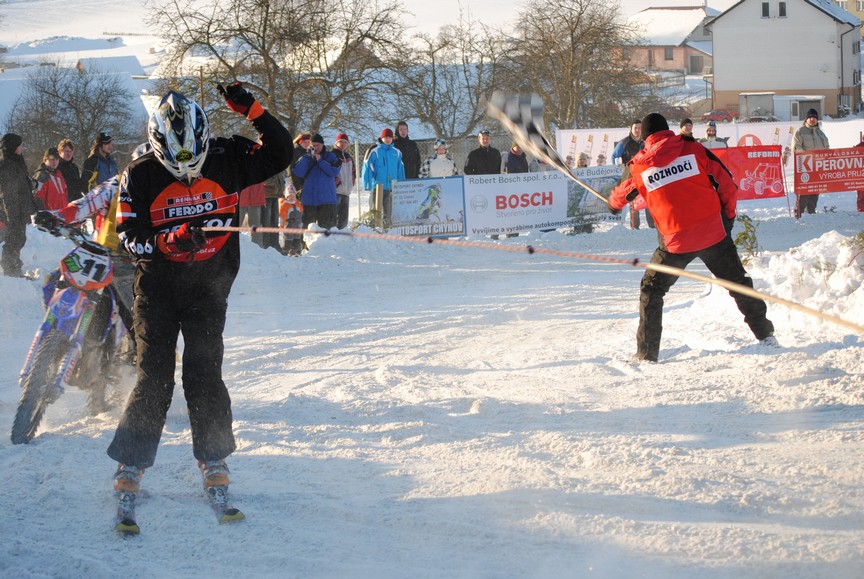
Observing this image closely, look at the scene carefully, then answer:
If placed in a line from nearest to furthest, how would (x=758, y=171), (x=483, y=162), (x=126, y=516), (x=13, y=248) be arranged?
(x=126, y=516) < (x=13, y=248) < (x=483, y=162) < (x=758, y=171)

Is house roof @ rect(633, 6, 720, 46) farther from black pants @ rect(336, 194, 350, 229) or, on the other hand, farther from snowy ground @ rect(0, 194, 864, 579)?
snowy ground @ rect(0, 194, 864, 579)

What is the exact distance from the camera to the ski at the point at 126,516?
173 inches

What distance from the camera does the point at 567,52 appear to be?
3072 cm

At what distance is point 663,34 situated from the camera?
3625 inches

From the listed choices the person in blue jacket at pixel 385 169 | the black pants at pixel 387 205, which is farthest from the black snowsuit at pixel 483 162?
the black pants at pixel 387 205

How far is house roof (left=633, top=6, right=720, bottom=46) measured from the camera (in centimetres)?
9006

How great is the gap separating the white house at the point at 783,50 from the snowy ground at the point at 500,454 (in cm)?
6004

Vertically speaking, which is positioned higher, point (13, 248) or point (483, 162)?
point (483, 162)

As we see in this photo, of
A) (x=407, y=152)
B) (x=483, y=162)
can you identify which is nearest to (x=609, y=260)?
(x=407, y=152)

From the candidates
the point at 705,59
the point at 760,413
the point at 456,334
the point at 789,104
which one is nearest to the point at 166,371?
the point at 760,413

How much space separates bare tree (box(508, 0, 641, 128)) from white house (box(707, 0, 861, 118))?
3642 cm

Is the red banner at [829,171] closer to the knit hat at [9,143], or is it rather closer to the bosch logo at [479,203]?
the bosch logo at [479,203]

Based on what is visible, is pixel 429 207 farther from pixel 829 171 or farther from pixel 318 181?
pixel 829 171

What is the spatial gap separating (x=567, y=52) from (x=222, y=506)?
92.1 ft
